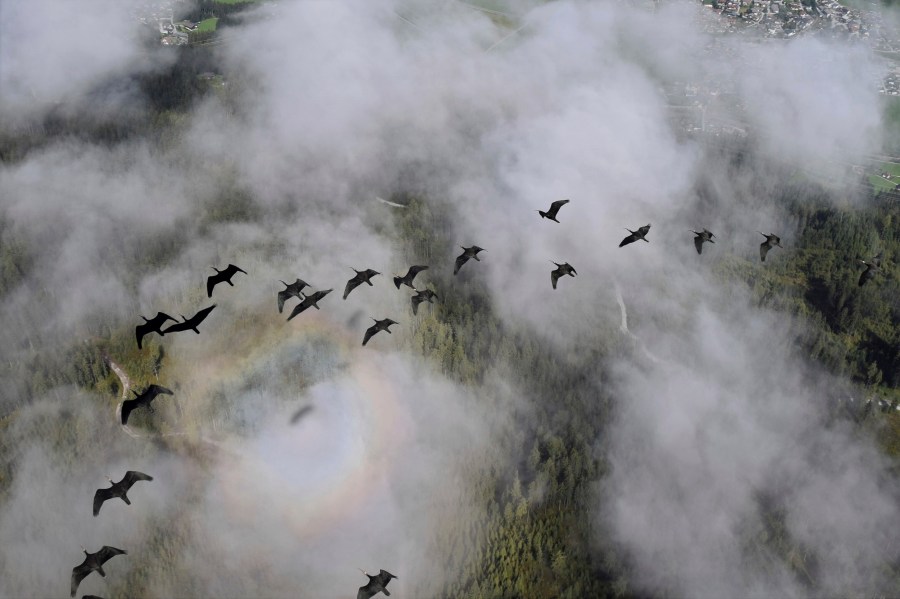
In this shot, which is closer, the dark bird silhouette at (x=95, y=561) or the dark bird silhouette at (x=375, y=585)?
the dark bird silhouette at (x=375, y=585)

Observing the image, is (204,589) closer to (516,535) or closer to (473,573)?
(473,573)

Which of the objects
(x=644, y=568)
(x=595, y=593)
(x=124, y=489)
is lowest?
(x=644, y=568)

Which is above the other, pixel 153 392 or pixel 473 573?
pixel 153 392

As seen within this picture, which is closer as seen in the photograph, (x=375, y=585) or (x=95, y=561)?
(x=375, y=585)

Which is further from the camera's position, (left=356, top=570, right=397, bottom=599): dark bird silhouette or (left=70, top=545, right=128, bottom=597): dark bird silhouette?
(left=70, top=545, right=128, bottom=597): dark bird silhouette

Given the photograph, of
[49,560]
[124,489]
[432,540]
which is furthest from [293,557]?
[124,489]

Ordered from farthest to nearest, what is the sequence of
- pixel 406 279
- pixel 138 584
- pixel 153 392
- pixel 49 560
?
pixel 49 560 → pixel 138 584 → pixel 406 279 → pixel 153 392

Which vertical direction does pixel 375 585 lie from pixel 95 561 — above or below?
above

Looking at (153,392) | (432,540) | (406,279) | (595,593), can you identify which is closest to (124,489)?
(153,392)

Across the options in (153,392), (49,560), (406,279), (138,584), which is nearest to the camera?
(153,392)

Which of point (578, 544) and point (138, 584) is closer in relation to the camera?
point (138, 584)
